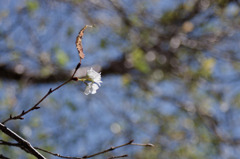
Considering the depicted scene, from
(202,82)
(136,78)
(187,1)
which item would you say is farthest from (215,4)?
(136,78)

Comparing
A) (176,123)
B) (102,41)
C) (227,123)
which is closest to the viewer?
(102,41)

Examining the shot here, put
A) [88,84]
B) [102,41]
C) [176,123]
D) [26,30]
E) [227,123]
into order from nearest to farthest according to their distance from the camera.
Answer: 1. [88,84]
2. [26,30]
3. [102,41]
4. [227,123]
5. [176,123]

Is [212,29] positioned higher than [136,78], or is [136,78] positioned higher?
[212,29]

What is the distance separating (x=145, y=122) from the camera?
3.88m

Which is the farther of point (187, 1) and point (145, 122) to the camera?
point (145, 122)

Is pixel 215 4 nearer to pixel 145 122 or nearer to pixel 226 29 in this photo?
pixel 226 29

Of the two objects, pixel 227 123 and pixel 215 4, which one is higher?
pixel 215 4

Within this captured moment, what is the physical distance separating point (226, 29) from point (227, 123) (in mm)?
1204

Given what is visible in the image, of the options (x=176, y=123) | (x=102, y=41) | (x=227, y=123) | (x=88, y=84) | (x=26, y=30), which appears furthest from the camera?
(x=176, y=123)

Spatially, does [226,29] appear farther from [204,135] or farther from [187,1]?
[204,135]

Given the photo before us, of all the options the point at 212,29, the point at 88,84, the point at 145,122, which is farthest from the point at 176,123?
the point at 88,84

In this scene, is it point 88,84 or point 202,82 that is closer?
point 88,84

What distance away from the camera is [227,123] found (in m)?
3.56

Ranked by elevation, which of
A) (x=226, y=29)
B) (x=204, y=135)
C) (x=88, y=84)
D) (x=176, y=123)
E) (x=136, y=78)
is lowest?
(x=88, y=84)
